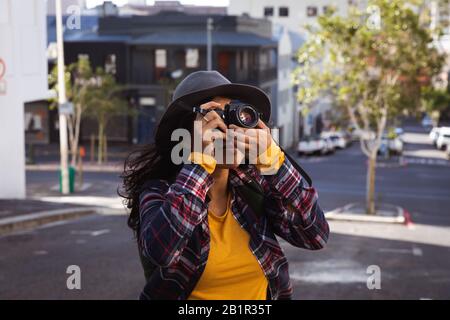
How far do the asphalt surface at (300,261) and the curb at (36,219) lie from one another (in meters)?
0.35

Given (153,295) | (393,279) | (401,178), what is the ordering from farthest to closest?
(401,178) → (393,279) → (153,295)

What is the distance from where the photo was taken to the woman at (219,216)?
3133 millimetres

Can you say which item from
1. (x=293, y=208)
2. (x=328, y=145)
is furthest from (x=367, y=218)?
(x=328, y=145)

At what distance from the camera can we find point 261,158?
3203 millimetres

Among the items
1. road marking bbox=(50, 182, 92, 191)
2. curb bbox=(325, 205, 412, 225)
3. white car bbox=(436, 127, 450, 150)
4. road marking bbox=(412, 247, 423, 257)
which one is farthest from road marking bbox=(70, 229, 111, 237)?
white car bbox=(436, 127, 450, 150)

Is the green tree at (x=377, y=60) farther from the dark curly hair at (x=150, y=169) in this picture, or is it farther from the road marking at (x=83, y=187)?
the dark curly hair at (x=150, y=169)

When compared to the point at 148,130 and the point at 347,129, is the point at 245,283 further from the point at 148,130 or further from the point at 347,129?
the point at 148,130

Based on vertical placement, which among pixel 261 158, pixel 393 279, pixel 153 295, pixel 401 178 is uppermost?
pixel 261 158

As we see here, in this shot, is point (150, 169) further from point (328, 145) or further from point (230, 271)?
point (328, 145)

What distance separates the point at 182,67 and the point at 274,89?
1121 cm

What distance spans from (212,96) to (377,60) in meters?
21.7

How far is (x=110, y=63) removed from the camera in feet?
173
